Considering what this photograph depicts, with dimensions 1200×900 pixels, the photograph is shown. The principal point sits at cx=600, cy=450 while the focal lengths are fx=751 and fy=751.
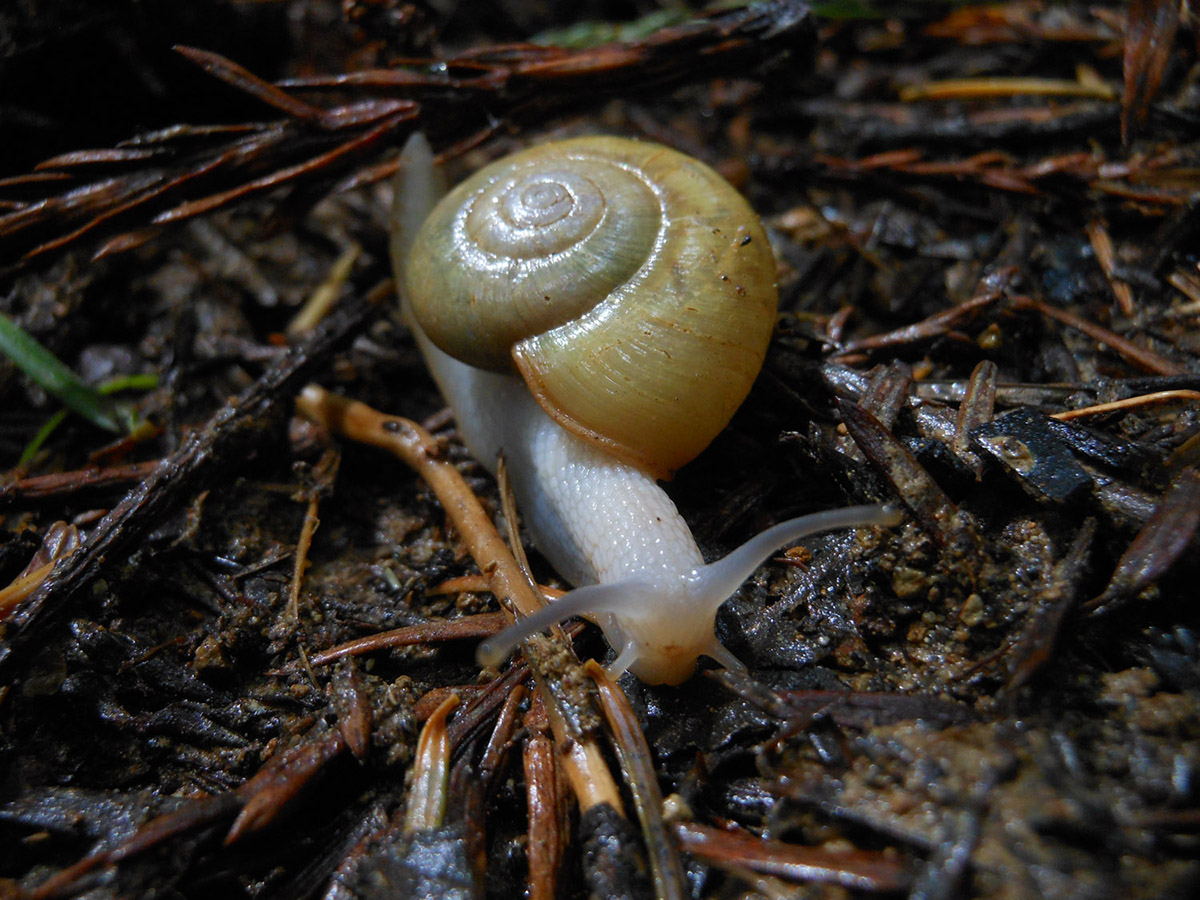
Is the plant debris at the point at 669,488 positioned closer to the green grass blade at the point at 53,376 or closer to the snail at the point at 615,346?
the green grass blade at the point at 53,376

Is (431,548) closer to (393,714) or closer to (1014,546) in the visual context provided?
(393,714)

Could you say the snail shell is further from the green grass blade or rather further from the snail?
the green grass blade

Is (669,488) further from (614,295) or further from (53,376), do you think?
(53,376)

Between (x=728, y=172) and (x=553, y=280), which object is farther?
(x=728, y=172)

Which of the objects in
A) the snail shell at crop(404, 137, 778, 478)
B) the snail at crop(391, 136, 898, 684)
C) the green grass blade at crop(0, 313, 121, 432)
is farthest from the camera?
the green grass blade at crop(0, 313, 121, 432)

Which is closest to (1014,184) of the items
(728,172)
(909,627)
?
(728,172)

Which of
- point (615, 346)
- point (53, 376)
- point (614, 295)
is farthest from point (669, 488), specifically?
point (53, 376)

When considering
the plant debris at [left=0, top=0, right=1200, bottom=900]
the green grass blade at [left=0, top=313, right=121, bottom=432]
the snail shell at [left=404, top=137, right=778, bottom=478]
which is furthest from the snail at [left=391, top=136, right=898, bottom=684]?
the green grass blade at [left=0, top=313, right=121, bottom=432]
